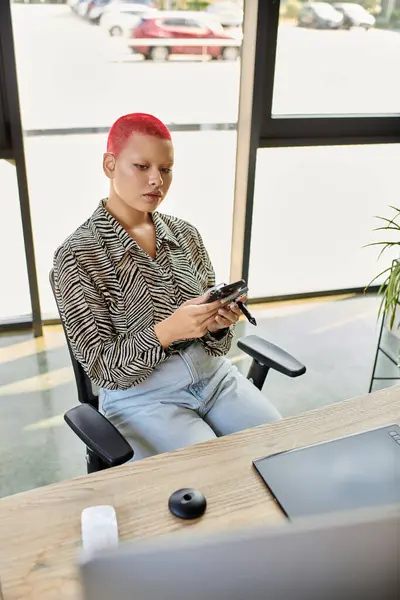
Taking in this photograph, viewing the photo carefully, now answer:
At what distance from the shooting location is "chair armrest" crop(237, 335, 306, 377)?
1.53 meters

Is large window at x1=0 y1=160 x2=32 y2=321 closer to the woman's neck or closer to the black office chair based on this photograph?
the woman's neck

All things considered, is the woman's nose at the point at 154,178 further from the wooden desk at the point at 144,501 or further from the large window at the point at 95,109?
the large window at the point at 95,109

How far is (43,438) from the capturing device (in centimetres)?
233

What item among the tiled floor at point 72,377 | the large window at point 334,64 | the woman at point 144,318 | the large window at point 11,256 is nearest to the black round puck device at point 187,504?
the woman at point 144,318

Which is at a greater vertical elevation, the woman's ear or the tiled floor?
the woman's ear

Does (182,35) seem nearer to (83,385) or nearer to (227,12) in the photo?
(227,12)

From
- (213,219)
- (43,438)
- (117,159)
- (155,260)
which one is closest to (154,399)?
(155,260)

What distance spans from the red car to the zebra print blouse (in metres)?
1.54

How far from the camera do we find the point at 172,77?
2871 mm

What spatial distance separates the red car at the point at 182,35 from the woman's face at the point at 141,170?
4.91 ft

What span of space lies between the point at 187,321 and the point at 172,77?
1.89 m

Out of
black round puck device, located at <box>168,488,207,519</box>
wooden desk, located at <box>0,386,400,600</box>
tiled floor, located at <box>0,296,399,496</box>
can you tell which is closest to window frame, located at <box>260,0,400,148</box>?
tiled floor, located at <box>0,296,399,496</box>

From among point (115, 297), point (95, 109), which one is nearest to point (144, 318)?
point (115, 297)

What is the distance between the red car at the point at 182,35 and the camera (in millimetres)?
2738
